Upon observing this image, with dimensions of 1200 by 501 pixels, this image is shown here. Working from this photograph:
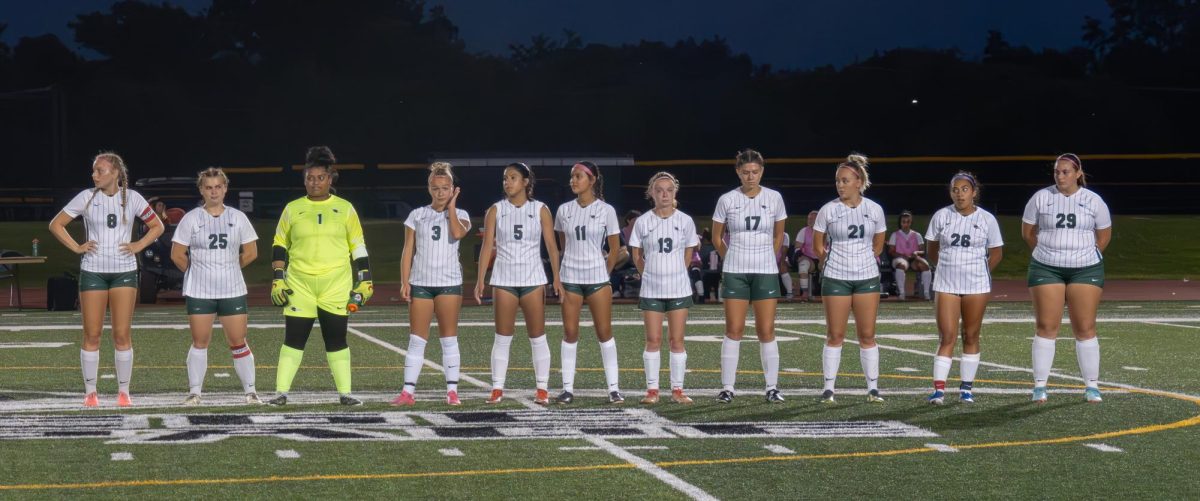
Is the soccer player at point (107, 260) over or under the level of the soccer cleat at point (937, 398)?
over

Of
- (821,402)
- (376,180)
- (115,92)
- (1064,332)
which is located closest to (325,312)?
(821,402)

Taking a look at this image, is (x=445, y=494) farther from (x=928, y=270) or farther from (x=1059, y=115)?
(x=1059, y=115)

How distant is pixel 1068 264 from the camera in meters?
10.4

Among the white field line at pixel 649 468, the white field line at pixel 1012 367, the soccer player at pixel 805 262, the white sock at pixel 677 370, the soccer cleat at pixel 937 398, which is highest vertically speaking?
the soccer player at pixel 805 262

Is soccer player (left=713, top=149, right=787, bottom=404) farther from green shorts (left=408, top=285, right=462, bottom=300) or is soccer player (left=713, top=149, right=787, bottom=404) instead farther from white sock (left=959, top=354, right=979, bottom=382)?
green shorts (left=408, top=285, right=462, bottom=300)

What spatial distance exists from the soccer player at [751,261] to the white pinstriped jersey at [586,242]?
0.82 metres

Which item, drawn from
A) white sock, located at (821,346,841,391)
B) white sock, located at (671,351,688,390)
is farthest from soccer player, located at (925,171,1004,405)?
white sock, located at (671,351,688,390)

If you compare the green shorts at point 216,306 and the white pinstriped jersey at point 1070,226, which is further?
the white pinstriped jersey at point 1070,226

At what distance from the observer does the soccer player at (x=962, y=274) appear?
33.9 ft

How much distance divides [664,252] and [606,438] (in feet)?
7.21

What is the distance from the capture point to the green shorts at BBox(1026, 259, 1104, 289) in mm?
10367

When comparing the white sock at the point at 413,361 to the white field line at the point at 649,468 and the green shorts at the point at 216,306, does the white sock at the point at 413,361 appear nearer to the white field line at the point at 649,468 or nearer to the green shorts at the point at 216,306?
the white field line at the point at 649,468

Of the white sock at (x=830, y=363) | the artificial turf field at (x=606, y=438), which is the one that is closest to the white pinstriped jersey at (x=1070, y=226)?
the artificial turf field at (x=606, y=438)

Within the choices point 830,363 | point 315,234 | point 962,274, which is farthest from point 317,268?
point 962,274
